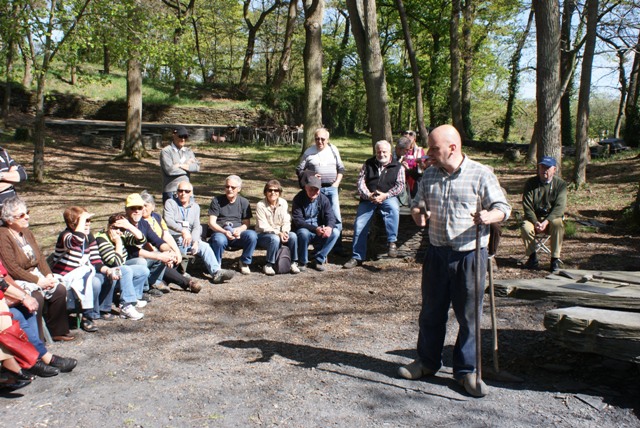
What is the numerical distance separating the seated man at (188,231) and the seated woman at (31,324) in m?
2.76

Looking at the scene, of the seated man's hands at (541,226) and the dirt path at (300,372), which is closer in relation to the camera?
the dirt path at (300,372)

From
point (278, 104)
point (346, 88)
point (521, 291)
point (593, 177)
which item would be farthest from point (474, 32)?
point (521, 291)

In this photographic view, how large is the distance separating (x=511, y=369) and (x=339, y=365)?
4.46 ft

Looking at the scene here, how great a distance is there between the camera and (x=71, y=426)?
12.6 feet

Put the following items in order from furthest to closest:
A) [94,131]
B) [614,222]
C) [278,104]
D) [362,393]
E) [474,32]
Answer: [474,32], [278,104], [94,131], [614,222], [362,393]

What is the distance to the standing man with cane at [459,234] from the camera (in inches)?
165

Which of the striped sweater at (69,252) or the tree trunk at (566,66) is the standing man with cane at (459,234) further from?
the tree trunk at (566,66)

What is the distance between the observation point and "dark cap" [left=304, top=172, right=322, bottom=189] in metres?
8.06

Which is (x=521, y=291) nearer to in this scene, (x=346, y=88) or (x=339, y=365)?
(x=339, y=365)

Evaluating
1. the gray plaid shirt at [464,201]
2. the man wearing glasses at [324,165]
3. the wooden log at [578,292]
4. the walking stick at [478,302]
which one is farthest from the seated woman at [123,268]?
the wooden log at [578,292]

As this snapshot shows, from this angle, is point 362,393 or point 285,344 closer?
point 362,393

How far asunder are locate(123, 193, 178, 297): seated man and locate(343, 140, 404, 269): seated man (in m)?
2.55

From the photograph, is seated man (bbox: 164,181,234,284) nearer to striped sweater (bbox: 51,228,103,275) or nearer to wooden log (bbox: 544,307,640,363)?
striped sweater (bbox: 51,228,103,275)

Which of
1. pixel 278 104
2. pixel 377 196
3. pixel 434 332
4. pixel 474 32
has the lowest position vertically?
pixel 434 332
